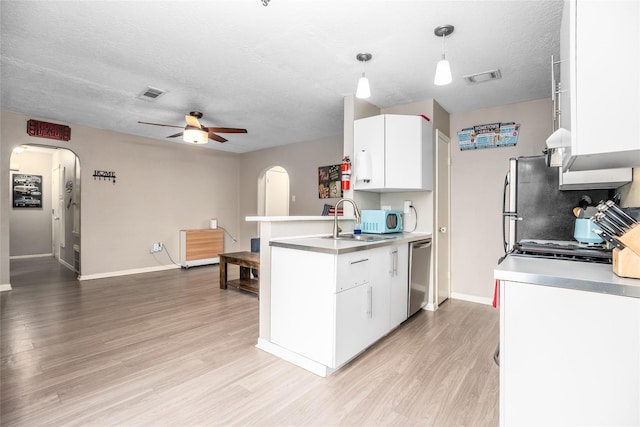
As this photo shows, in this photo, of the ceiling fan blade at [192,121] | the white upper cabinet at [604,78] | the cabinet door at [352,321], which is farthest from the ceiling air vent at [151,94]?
the white upper cabinet at [604,78]

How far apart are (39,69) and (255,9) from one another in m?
2.42

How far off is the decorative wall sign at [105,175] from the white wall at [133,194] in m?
0.07

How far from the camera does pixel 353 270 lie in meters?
2.20

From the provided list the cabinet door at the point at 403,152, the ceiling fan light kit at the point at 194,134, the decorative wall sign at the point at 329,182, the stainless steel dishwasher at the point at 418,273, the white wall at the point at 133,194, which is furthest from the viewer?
the decorative wall sign at the point at 329,182

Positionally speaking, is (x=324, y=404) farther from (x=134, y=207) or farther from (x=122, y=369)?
(x=134, y=207)

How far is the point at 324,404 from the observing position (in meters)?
1.78

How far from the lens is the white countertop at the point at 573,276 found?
98 centimetres

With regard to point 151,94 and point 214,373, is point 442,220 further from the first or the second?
point 151,94

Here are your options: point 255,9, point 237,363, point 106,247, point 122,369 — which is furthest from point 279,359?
point 106,247

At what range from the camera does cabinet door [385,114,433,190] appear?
317 cm

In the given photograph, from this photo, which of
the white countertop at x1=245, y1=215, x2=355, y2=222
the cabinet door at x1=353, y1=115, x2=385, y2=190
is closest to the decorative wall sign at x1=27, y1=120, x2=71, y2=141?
the white countertop at x1=245, y1=215, x2=355, y2=222

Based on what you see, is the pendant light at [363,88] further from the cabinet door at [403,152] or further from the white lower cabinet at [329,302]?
the white lower cabinet at [329,302]

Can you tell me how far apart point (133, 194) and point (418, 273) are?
503cm

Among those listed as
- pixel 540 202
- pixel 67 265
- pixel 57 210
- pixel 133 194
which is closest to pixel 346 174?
pixel 540 202
